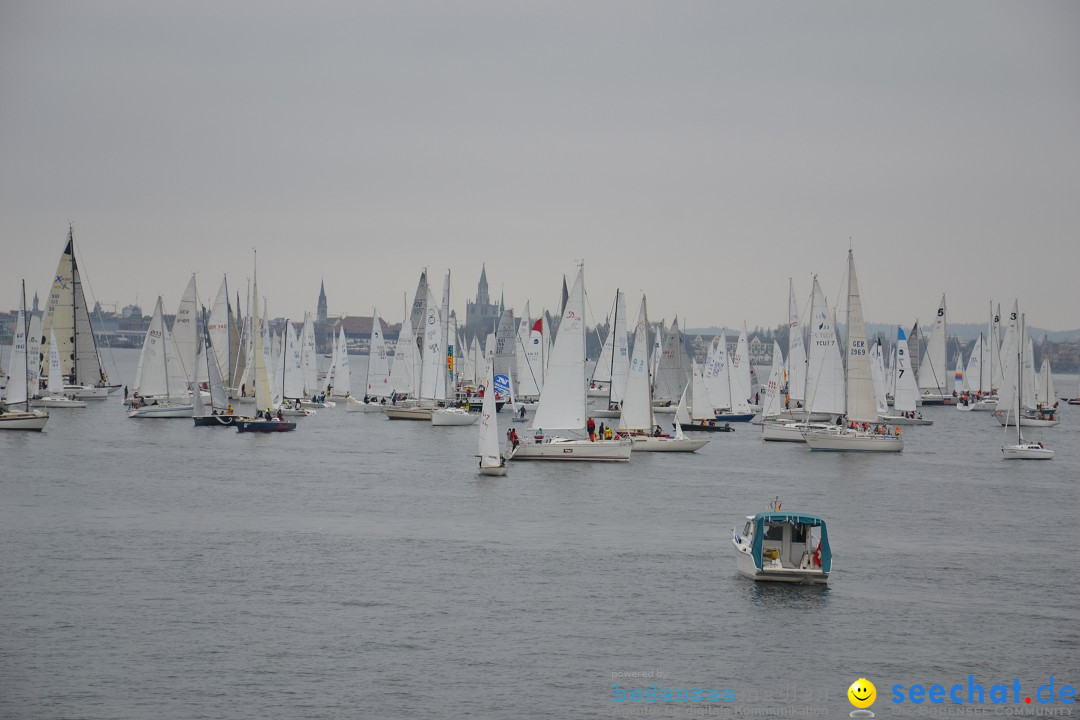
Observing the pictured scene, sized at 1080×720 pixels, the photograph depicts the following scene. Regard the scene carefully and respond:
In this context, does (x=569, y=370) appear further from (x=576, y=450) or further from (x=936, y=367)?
(x=936, y=367)

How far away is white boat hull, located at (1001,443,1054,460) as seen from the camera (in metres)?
62.2

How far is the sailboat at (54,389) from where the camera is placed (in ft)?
268

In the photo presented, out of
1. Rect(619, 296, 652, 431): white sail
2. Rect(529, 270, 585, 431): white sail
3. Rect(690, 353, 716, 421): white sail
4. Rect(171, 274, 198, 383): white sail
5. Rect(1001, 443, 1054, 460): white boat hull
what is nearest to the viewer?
Rect(529, 270, 585, 431): white sail

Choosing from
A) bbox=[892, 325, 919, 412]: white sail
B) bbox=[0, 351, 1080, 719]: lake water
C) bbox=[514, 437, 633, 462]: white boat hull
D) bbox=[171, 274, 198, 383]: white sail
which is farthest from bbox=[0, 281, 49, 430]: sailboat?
bbox=[892, 325, 919, 412]: white sail

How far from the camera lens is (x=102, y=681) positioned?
21578mm

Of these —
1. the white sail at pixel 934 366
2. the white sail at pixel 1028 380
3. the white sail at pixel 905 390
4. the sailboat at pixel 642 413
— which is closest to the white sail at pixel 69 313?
the sailboat at pixel 642 413

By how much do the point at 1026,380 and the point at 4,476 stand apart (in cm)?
7155

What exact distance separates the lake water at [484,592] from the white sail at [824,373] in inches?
563

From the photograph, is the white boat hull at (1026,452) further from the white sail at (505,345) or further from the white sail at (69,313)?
the white sail at (69,313)

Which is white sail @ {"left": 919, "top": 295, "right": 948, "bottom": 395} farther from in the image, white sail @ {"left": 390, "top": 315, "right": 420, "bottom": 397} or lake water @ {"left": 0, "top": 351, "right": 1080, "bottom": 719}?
lake water @ {"left": 0, "top": 351, "right": 1080, "bottom": 719}

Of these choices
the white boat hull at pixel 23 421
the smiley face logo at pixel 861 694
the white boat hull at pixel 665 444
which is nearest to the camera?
the smiley face logo at pixel 861 694

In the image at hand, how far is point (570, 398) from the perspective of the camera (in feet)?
174

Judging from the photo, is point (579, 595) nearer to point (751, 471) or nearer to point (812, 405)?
point (751, 471)

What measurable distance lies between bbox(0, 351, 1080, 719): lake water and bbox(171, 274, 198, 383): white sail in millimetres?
31151
